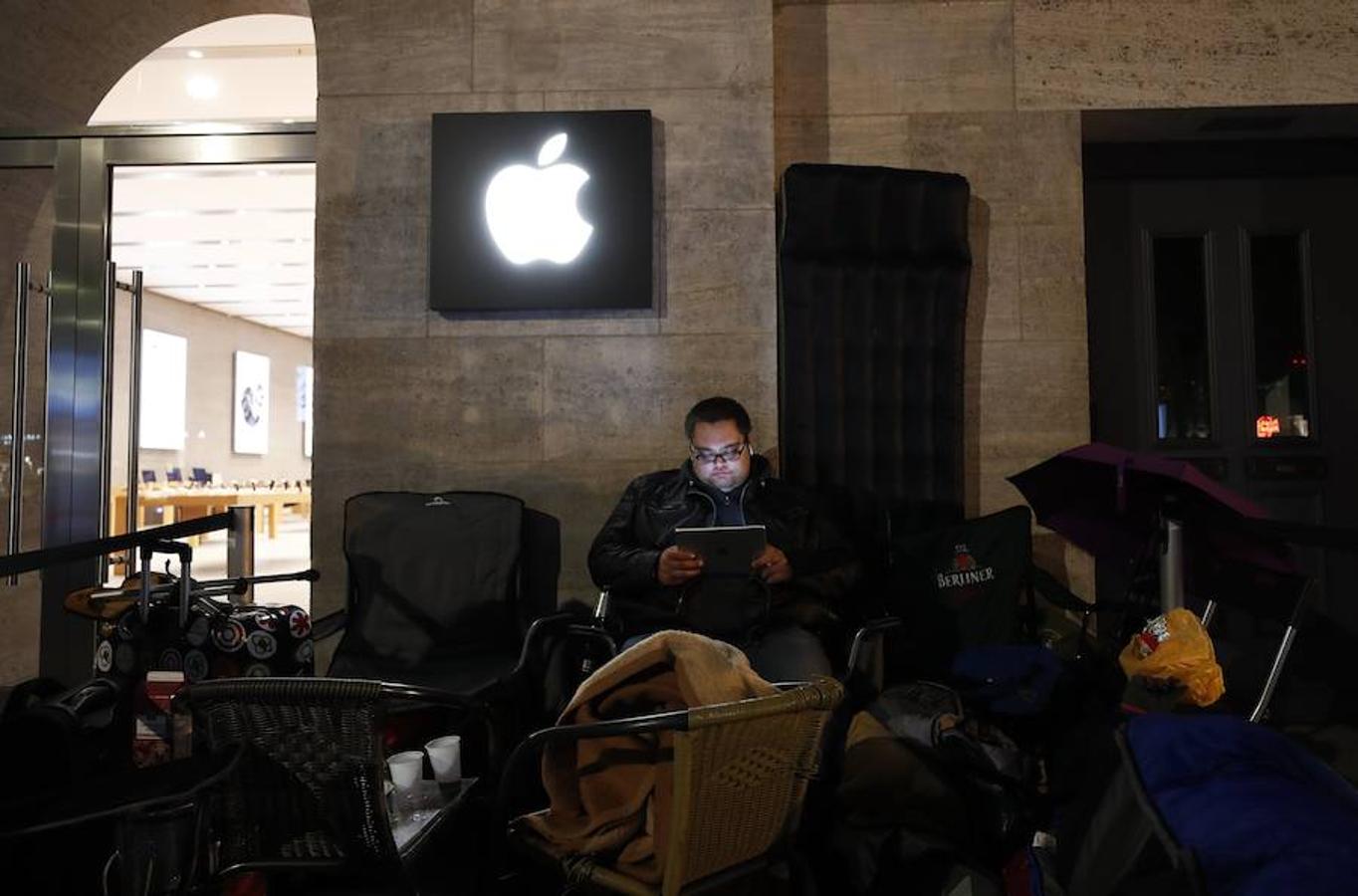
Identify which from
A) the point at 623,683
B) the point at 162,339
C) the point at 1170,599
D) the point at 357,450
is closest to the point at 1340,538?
the point at 1170,599

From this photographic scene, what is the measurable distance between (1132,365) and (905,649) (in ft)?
6.24

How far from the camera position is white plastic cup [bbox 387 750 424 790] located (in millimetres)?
2195

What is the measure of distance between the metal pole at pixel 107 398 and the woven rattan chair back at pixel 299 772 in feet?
9.31

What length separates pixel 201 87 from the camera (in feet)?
20.0

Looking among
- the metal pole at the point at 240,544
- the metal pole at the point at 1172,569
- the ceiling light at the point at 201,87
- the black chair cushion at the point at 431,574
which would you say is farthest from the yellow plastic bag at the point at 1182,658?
the ceiling light at the point at 201,87

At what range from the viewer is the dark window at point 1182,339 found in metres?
3.92

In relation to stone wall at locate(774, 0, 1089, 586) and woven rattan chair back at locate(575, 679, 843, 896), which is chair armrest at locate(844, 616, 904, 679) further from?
stone wall at locate(774, 0, 1089, 586)

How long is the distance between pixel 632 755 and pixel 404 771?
2.83 ft

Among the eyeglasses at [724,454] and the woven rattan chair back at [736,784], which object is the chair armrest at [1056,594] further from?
the woven rattan chair back at [736,784]

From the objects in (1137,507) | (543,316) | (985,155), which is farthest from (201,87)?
(1137,507)

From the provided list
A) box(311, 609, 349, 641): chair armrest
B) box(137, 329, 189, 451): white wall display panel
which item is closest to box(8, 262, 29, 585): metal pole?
box(311, 609, 349, 641): chair armrest

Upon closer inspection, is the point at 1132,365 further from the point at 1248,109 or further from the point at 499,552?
the point at 499,552

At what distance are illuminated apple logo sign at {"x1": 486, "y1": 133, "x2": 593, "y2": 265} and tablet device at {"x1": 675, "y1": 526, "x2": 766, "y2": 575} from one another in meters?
1.34

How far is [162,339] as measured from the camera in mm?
13242
